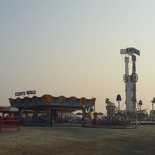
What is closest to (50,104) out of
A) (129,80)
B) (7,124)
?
(7,124)

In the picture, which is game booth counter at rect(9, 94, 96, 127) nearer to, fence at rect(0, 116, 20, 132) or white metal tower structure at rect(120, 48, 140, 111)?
fence at rect(0, 116, 20, 132)

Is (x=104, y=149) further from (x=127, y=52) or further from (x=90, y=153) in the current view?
(x=127, y=52)

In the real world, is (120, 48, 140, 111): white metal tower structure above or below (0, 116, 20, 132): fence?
above

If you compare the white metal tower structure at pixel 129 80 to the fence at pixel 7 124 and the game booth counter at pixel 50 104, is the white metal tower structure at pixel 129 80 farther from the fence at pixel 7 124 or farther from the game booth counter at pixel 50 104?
the fence at pixel 7 124

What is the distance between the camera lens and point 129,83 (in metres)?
92.2

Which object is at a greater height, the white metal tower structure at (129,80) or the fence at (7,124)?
the white metal tower structure at (129,80)

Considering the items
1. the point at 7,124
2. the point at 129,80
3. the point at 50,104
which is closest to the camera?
the point at 7,124

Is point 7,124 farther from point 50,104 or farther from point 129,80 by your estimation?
point 129,80

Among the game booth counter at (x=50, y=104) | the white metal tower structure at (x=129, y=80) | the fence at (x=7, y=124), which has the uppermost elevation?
the white metal tower structure at (x=129, y=80)

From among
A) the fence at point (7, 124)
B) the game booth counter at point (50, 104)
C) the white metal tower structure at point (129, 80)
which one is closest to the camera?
the fence at point (7, 124)

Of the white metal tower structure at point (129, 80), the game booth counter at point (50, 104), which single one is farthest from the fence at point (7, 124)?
the white metal tower structure at point (129, 80)

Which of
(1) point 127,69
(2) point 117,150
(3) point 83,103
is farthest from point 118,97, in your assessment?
(2) point 117,150

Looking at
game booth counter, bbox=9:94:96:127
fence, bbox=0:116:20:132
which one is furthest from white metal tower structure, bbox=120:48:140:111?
fence, bbox=0:116:20:132

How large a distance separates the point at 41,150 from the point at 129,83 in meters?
73.2
